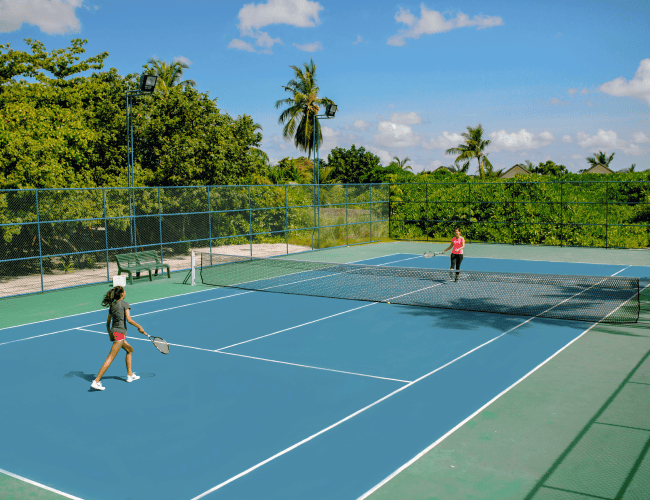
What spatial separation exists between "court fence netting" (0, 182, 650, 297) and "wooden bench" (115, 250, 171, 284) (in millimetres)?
338

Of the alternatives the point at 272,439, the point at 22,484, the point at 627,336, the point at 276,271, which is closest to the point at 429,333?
the point at 627,336

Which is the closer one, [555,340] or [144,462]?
[144,462]

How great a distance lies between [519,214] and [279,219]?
12.2 metres

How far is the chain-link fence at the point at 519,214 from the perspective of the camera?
29797 millimetres

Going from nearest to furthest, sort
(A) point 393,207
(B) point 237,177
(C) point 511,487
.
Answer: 1. (C) point 511,487
2. (B) point 237,177
3. (A) point 393,207

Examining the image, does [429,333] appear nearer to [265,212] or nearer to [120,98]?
[265,212]

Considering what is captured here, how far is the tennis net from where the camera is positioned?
1495cm

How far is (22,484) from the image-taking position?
21.2 feet

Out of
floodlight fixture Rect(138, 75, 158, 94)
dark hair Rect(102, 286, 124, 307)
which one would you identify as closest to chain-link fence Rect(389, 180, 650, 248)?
floodlight fixture Rect(138, 75, 158, 94)

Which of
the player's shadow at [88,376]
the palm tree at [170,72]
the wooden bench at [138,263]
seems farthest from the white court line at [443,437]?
the palm tree at [170,72]

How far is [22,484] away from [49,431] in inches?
55.7

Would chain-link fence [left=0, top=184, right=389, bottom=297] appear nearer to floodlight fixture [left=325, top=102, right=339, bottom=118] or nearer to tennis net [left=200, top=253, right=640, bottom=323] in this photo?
tennis net [left=200, top=253, right=640, bottom=323]

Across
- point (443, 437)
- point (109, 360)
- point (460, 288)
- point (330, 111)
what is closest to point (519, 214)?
point (330, 111)

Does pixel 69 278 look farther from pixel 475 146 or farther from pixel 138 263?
pixel 475 146
